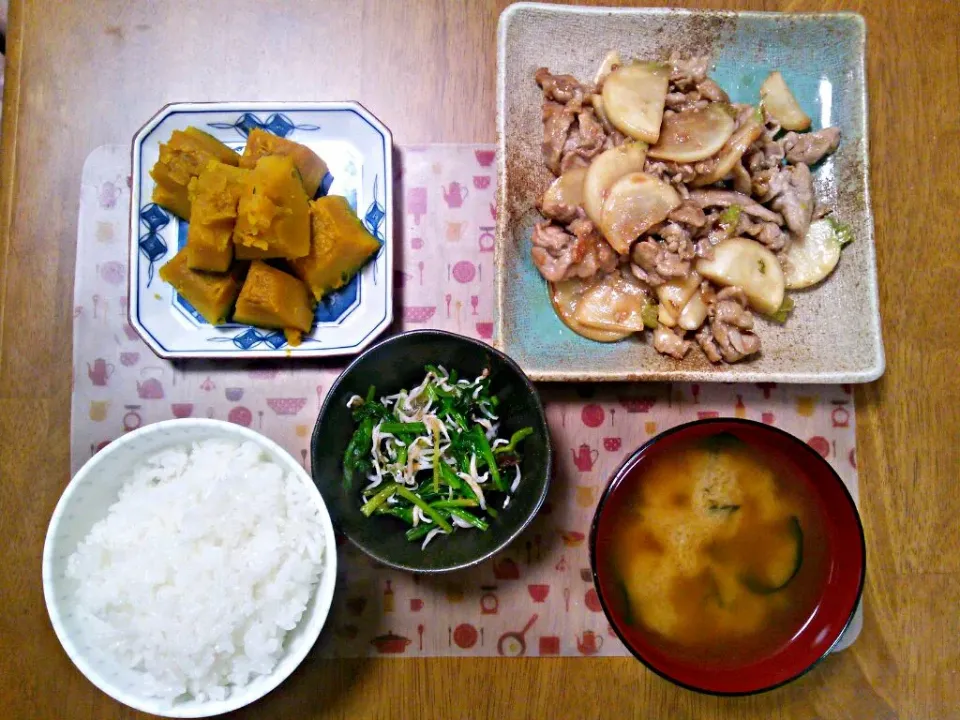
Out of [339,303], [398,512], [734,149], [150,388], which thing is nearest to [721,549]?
[398,512]

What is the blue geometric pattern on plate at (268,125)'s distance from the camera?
5.84ft

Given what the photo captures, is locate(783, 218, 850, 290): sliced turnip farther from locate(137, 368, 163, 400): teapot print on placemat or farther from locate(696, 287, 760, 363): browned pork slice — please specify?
locate(137, 368, 163, 400): teapot print on placemat

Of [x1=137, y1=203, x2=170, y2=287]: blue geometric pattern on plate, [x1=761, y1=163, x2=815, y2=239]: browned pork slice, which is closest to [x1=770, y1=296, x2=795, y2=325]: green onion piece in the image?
[x1=761, y1=163, x2=815, y2=239]: browned pork slice

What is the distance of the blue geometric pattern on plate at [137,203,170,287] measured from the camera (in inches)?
69.6

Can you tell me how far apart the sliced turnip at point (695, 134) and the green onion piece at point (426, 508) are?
1058mm

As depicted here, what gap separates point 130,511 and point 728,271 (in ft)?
5.10

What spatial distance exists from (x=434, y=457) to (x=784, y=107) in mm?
1321

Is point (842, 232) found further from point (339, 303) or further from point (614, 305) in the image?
point (339, 303)

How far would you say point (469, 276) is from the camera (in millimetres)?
1870

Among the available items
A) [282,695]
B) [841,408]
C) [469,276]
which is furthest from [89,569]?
[841,408]

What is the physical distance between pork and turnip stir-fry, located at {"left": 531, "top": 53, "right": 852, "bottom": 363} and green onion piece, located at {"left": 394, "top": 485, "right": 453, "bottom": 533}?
59 centimetres

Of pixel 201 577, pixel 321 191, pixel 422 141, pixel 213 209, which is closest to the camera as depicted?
pixel 201 577

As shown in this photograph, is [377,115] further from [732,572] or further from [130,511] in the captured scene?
[732,572]

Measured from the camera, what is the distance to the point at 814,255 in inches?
71.1
